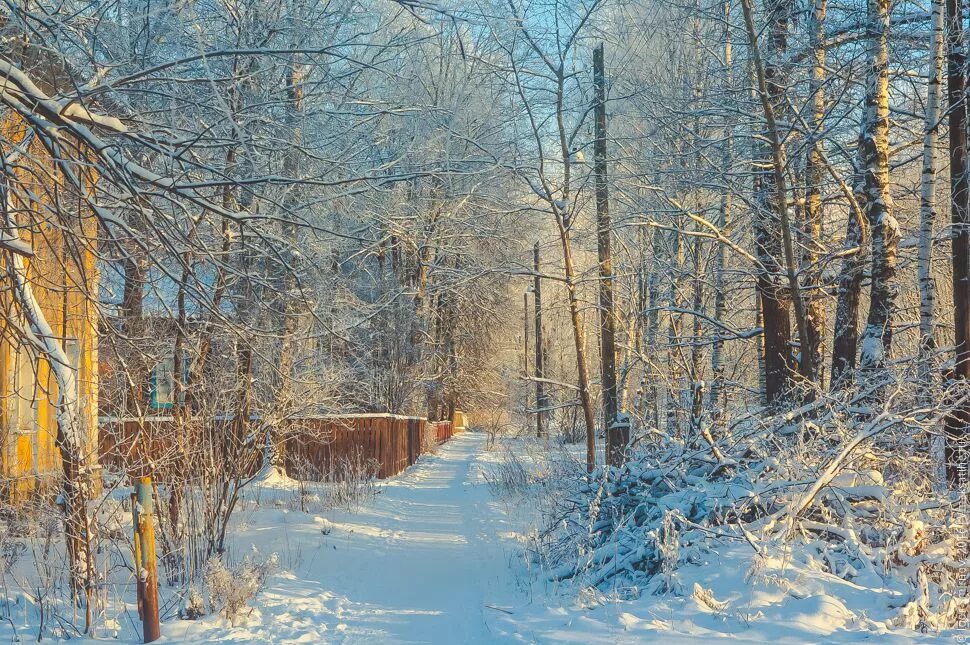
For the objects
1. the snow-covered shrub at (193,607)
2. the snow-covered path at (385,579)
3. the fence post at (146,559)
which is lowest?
the snow-covered path at (385,579)

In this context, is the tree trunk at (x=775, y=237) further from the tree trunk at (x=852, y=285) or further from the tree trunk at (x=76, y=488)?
the tree trunk at (x=76, y=488)

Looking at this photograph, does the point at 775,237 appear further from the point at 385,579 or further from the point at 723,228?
the point at 385,579

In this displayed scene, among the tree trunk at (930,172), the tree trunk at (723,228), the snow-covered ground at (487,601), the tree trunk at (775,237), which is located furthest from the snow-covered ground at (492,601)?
the tree trunk at (930,172)

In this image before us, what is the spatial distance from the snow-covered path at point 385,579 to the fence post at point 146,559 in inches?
10.2

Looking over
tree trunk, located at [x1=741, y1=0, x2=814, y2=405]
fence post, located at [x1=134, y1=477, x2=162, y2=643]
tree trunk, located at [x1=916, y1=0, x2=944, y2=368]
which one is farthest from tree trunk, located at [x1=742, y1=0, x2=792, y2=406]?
fence post, located at [x1=134, y1=477, x2=162, y2=643]

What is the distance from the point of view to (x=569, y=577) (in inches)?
286

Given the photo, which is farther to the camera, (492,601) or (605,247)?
(605,247)

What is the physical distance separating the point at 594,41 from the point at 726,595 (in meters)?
9.61

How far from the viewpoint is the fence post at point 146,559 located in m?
5.25

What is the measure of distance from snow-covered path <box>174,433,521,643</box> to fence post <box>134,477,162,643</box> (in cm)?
26

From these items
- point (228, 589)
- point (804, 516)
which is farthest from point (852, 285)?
point (228, 589)

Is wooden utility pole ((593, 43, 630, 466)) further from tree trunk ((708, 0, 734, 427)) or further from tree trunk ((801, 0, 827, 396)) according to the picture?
tree trunk ((801, 0, 827, 396))

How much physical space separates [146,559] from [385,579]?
3096mm

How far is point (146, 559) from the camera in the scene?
5.27 meters
